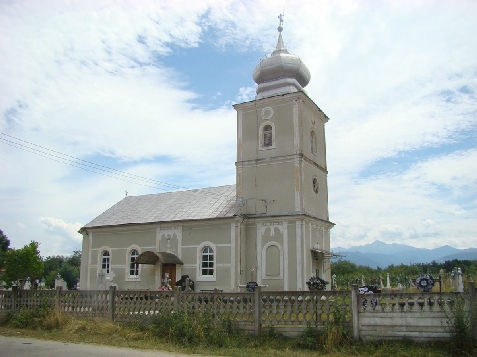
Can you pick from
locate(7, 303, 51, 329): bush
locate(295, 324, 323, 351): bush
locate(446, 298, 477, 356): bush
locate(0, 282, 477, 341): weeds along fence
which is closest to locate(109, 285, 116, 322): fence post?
locate(0, 282, 477, 341): weeds along fence

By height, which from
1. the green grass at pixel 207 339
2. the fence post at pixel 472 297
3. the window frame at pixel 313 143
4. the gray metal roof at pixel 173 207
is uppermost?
the window frame at pixel 313 143

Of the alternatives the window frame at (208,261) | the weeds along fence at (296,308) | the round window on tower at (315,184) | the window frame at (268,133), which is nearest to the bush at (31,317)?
the weeds along fence at (296,308)

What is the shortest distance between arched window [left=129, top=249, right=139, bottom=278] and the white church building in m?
0.05

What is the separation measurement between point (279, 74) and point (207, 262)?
10.4m

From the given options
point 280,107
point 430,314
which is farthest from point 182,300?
point 280,107

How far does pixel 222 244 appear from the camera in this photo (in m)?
22.6

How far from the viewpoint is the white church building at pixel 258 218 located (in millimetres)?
21828

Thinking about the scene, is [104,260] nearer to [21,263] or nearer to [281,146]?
[281,146]

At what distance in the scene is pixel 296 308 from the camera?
11.9m

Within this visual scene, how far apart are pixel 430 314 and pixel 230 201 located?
14.6 m

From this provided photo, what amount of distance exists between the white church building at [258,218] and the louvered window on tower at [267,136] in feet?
0.17

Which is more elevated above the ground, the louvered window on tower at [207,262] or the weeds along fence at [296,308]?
the louvered window on tower at [207,262]

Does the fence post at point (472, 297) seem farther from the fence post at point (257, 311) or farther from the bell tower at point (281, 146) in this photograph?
the bell tower at point (281, 146)

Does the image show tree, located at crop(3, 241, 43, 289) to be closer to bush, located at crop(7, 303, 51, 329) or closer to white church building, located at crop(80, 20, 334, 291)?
white church building, located at crop(80, 20, 334, 291)
